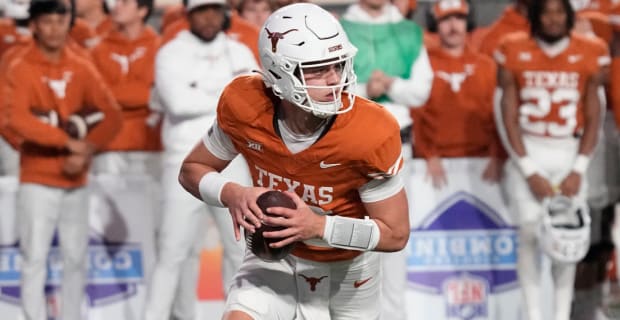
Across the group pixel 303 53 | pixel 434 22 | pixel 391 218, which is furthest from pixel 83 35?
pixel 391 218

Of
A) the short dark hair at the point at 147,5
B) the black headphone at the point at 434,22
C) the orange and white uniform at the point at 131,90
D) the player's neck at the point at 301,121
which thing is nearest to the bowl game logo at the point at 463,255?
the black headphone at the point at 434,22

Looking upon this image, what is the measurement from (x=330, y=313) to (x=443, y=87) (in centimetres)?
261

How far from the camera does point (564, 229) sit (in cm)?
593

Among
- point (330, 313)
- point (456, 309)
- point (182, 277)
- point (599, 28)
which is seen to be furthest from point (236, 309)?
point (599, 28)

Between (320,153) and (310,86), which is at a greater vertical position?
(310,86)

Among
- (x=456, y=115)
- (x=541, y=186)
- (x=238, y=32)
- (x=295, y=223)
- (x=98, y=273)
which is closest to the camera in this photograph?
(x=295, y=223)

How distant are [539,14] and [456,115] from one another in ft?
2.53

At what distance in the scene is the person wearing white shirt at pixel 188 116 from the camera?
5.79 metres

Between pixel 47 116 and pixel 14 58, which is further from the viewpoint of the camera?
pixel 14 58

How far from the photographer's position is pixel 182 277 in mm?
6129

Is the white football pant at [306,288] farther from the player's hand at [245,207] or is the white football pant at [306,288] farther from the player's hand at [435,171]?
the player's hand at [435,171]

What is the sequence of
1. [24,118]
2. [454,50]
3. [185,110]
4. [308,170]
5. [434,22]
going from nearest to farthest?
[308,170], [185,110], [24,118], [454,50], [434,22]

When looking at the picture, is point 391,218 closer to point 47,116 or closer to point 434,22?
point 47,116

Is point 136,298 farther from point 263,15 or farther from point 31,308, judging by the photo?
point 263,15
